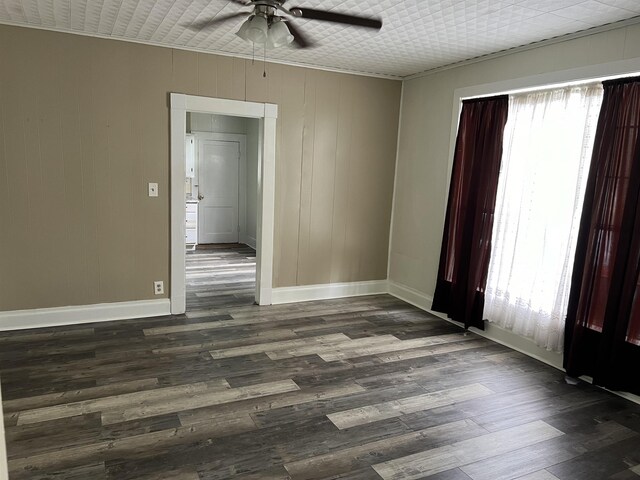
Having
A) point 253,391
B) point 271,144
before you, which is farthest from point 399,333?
point 271,144

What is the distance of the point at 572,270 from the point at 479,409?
1306 mm

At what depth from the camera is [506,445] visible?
2.64 m

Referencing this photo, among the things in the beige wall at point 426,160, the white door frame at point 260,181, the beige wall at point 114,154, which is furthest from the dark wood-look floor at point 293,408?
the beige wall at point 426,160

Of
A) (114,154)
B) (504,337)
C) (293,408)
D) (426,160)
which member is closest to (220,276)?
(114,154)

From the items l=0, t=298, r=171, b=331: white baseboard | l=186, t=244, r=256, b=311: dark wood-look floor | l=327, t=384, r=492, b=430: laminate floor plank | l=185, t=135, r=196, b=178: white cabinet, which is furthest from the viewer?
l=185, t=135, r=196, b=178: white cabinet

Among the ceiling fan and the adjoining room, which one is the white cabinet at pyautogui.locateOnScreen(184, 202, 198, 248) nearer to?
the adjoining room

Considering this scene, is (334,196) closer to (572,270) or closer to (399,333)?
(399,333)

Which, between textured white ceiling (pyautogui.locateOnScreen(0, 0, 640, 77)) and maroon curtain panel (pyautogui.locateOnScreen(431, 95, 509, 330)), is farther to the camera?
maroon curtain panel (pyautogui.locateOnScreen(431, 95, 509, 330))

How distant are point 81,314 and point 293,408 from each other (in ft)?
7.96

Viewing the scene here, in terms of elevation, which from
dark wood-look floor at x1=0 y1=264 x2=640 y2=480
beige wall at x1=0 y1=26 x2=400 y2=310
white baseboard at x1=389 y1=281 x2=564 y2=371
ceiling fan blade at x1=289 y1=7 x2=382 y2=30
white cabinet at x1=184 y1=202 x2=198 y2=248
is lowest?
dark wood-look floor at x1=0 y1=264 x2=640 y2=480

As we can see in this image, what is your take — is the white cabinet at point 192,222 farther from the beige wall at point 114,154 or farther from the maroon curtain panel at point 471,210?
the maroon curtain panel at point 471,210

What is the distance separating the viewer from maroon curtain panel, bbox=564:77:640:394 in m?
3.09

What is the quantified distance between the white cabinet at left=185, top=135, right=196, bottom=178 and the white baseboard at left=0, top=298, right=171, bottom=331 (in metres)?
3.98

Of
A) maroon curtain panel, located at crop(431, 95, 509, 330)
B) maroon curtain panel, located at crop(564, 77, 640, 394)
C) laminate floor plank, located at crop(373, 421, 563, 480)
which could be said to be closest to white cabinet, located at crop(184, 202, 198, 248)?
maroon curtain panel, located at crop(431, 95, 509, 330)
